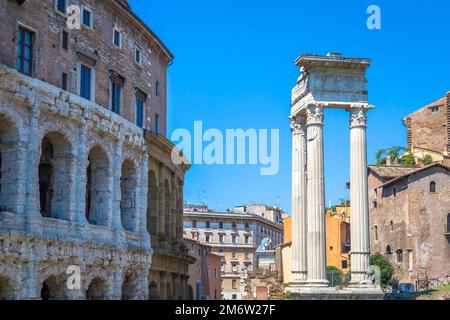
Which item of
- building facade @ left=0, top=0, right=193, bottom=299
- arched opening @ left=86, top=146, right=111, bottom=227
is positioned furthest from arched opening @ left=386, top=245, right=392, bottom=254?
arched opening @ left=86, top=146, right=111, bottom=227

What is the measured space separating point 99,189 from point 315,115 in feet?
28.6

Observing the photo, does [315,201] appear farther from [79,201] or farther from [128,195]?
[128,195]

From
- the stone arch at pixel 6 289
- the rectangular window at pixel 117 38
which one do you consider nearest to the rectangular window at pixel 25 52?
the rectangular window at pixel 117 38

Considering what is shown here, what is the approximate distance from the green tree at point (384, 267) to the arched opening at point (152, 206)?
1860cm

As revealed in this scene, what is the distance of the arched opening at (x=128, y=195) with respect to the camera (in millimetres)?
30781

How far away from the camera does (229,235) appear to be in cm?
8512

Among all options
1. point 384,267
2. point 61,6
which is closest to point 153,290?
point 61,6

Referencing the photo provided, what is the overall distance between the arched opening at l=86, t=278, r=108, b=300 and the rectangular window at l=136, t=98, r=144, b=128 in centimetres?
798

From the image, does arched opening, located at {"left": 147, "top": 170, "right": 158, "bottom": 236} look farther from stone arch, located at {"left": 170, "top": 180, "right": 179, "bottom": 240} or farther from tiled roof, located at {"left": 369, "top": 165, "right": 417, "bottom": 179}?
tiled roof, located at {"left": 369, "top": 165, "right": 417, "bottom": 179}

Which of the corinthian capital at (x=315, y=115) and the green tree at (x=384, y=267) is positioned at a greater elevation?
the corinthian capital at (x=315, y=115)

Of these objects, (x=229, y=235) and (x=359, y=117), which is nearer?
(x=359, y=117)

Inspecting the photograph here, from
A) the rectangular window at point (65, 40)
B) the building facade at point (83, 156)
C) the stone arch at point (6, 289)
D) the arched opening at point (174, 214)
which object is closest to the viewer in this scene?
the stone arch at point (6, 289)

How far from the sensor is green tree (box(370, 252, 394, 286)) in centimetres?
4745

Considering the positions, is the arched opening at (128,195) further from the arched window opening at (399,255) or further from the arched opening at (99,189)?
the arched window opening at (399,255)
